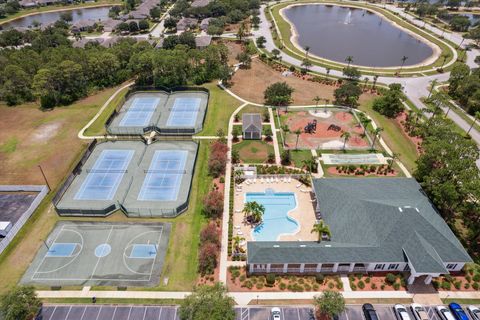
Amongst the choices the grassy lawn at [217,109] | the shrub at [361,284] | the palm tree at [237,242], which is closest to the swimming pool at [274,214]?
the palm tree at [237,242]

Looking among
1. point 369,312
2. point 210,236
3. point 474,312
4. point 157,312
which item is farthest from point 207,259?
point 474,312

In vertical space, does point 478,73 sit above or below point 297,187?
above

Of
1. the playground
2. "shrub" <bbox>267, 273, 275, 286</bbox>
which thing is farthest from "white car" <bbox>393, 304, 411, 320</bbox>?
the playground

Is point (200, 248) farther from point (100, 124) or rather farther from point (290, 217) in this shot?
point (100, 124)

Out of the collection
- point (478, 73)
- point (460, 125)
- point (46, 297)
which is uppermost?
point (478, 73)

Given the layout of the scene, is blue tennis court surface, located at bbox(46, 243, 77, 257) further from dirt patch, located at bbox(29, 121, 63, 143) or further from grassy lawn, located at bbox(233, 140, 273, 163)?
grassy lawn, located at bbox(233, 140, 273, 163)

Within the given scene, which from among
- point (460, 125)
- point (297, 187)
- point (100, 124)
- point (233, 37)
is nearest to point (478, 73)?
point (460, 125)

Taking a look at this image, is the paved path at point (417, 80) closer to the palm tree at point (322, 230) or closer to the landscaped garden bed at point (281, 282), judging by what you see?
the palm tree at point (322, 230)
